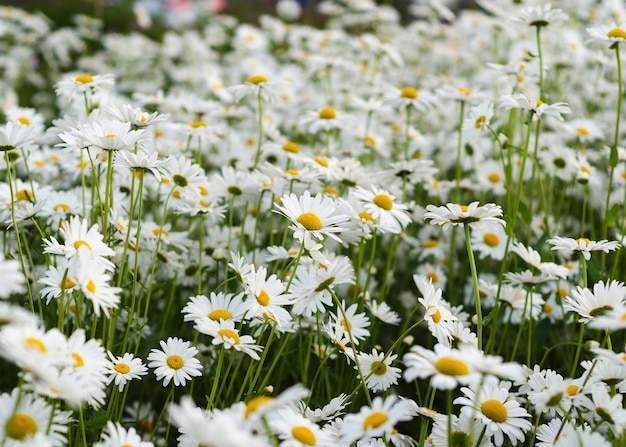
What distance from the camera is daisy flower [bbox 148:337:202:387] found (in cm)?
182

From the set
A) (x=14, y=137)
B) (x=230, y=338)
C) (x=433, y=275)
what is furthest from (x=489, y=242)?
(x=14, y=137)

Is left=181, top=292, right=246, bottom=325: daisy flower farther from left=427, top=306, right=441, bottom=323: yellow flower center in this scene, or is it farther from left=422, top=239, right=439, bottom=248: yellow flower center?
left=422, top=239, right=439, bottom=248: yellow flower center

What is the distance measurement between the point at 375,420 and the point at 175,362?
2.21 ft

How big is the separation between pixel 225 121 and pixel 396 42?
126 inches

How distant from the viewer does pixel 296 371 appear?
2.45m

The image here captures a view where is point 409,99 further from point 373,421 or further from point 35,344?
point 35,344

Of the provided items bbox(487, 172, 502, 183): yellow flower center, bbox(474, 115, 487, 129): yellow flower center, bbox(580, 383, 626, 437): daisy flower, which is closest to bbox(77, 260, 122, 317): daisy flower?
bbox(580, 383, 626, 437): daisy flower

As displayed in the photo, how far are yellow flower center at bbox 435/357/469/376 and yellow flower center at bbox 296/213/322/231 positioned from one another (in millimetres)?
672

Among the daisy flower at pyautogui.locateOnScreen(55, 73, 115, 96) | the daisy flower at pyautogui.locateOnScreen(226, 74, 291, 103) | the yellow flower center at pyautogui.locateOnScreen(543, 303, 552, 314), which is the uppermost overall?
the daisy flower at pyautogui.locateOnScreen(55, 73, 115, 96)

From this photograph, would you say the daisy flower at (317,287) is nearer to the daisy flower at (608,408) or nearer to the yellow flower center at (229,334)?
the yellow flower center at (229,334)

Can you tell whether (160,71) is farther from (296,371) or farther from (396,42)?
(296,371)

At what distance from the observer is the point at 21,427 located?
1343 millimetres

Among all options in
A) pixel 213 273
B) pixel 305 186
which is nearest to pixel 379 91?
pixel 305 186

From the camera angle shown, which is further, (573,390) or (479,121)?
(479,121)
